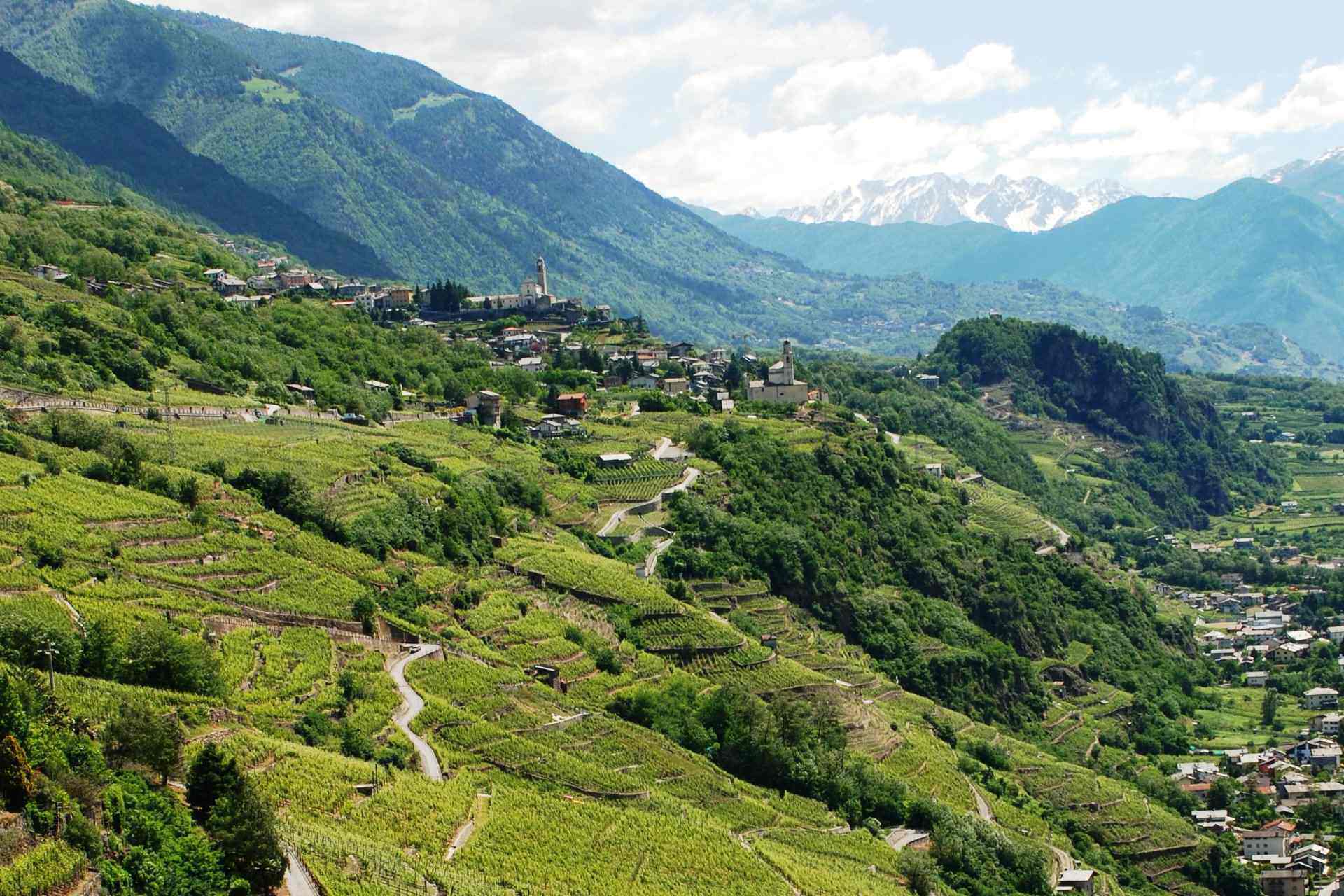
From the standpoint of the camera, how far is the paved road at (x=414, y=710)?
43.3 meters

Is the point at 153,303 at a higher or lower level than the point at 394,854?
higher

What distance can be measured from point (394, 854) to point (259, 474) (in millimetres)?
25678

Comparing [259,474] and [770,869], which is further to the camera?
[259,474]

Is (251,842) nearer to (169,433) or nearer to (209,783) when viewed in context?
(209,783)

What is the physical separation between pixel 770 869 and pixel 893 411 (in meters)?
98.5

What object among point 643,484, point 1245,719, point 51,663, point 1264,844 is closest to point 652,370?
point 643,484

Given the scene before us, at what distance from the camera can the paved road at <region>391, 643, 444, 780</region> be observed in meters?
43.3

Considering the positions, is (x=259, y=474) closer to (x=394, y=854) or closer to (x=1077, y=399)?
(x=394, y=854)

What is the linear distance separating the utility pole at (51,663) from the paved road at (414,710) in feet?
32.1

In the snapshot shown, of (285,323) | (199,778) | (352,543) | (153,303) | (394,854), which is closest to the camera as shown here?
(199,778)

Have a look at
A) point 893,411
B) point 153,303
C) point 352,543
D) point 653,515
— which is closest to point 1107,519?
point 893,411

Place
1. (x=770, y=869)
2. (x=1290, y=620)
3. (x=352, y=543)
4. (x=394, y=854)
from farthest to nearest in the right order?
(x=1290, y=620)
(x=352, y=543)
(x=770, y=869)
(x=394, y=854)

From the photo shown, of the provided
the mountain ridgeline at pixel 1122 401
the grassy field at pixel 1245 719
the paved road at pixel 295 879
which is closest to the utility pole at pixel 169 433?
the paved road at pixel 295 879

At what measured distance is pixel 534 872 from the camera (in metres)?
38.9
